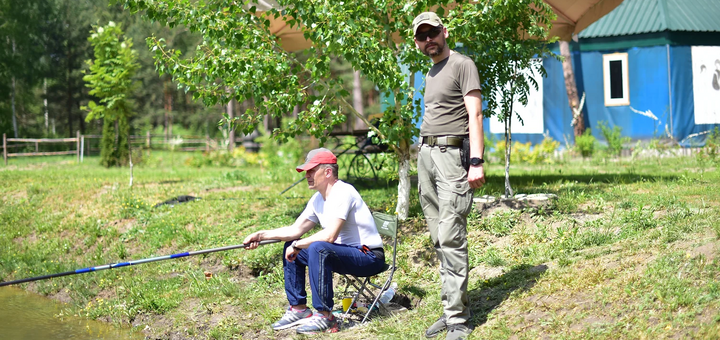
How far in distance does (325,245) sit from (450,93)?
4.57 feet

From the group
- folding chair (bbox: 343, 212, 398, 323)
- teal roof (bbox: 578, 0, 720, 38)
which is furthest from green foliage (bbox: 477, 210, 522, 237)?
teal roof (bbox: 578, 0, 720, 38)

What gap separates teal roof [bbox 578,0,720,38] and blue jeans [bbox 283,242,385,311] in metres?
13.7

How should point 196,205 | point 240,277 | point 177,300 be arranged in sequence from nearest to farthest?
point 177,300
point 240,277
point 196,205

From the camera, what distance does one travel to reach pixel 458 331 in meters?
4.37

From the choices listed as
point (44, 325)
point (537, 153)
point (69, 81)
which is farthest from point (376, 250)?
point (69, 81)

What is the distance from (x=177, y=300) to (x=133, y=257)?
80.3 inches

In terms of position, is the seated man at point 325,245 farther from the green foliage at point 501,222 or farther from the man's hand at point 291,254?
the green foliage at point 501,222

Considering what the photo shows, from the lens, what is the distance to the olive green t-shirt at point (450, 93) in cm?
433

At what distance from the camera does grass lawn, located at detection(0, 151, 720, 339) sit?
167 inches

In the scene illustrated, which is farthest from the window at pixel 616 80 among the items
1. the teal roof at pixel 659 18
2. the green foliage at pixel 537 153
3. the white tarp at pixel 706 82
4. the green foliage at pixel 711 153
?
the green foliage at pixel 711 153

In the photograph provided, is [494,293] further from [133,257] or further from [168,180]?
[168,180]

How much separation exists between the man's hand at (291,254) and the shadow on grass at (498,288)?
1.36m

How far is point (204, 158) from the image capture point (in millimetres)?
20578

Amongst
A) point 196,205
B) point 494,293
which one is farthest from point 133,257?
point 494,293
